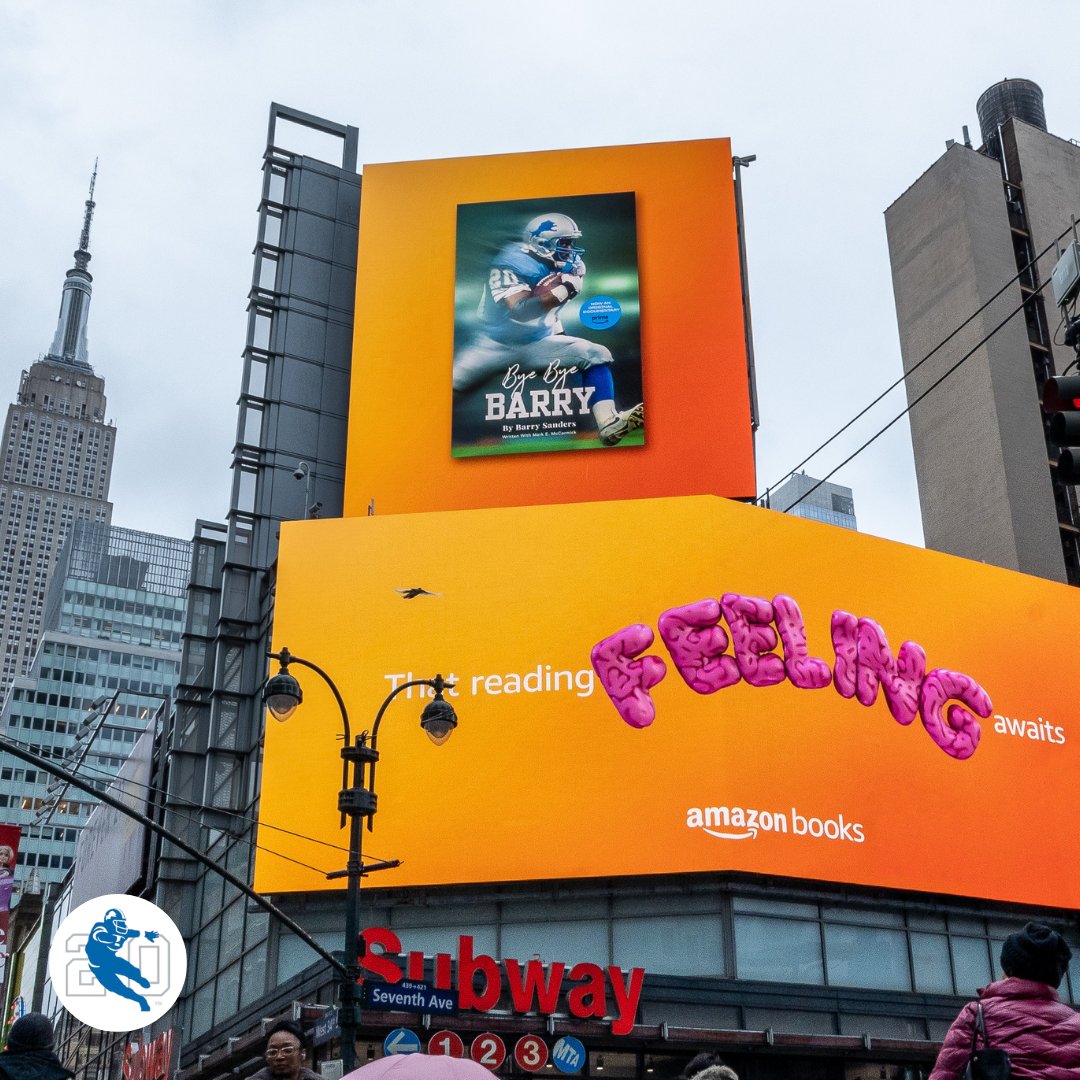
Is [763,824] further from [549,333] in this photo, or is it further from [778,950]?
[549,333]

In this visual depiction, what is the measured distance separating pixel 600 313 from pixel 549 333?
1.50m

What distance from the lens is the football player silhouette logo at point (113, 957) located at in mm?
17219

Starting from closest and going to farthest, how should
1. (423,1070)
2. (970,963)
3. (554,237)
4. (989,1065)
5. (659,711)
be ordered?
(989,1065), (423,1070), (659,711), (970,963), (554,237)

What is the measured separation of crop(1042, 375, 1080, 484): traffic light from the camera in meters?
11.3

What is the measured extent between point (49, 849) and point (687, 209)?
13717cm

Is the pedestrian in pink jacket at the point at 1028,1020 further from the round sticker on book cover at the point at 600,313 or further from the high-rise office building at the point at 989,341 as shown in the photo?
the high-rise office building at the point at 989,341

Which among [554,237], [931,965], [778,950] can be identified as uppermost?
[554,237]

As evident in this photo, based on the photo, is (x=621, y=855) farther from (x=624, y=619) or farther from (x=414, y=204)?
(x=414, y=204)

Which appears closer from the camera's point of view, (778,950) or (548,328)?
(778,950)

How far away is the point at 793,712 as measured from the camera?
32406mm

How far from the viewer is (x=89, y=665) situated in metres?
172

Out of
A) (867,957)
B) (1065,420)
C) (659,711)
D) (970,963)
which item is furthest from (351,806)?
Result: (970,963)

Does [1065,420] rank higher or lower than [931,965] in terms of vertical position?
higher

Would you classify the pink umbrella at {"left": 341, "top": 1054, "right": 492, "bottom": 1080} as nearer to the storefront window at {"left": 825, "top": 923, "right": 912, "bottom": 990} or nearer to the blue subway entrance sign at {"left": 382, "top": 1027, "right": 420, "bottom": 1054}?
the blue subway entrance sign at {"left": 382, "top": 1027, "right": 420, "bottom": 1054}
